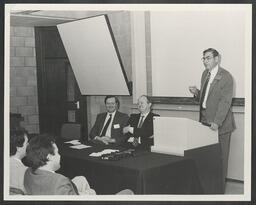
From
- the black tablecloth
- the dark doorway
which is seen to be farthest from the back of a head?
the dark doorway

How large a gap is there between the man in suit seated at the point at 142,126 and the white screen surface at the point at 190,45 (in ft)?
0.52

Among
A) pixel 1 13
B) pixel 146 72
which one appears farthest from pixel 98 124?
pixel 1 13

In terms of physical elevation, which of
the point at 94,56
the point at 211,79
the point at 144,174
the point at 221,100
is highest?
the point at 94,56

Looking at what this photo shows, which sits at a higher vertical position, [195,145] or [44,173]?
[195,145]

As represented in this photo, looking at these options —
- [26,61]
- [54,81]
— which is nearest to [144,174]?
[54,81]

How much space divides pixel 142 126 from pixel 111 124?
491 mm

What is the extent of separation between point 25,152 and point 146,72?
4.43 feet

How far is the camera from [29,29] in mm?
5152

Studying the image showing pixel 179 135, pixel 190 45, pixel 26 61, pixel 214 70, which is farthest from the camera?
pixel 26 61

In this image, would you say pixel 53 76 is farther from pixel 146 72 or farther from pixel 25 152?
pixel 25 152

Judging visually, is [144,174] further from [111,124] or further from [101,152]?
[111,124]

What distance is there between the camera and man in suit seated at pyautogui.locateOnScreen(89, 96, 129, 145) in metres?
3.80

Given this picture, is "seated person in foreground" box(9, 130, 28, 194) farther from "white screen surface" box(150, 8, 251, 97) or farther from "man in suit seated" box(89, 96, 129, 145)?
"white screen surface" box(150, 8, 251, 97)

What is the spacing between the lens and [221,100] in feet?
9.86
